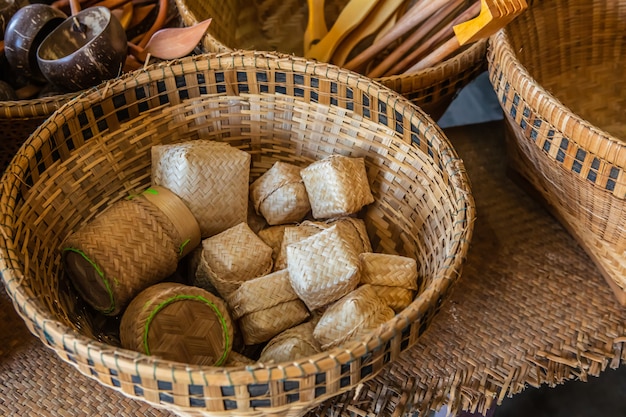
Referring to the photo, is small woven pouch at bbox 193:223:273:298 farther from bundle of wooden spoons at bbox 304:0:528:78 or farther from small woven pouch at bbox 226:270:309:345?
bundle of wooden spoons at bbox 304:0:528:78

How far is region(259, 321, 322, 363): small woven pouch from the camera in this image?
792 millimetres

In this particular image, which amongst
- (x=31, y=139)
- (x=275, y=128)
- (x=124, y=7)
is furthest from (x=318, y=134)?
(x=124, y=7)

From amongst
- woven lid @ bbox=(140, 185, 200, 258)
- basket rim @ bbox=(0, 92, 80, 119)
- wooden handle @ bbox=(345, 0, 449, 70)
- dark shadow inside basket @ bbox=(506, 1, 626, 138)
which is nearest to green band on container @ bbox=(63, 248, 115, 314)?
woven lid @ bbox=(140, 185, 200, 258)

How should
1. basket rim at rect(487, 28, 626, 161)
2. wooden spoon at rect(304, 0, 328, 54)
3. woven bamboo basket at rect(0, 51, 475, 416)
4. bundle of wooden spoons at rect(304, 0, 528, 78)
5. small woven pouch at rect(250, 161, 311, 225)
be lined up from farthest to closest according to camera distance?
wooden spoon at rect(304, 0, 328, 54)
bundle of wooden spoons at rect(304, 0, 528, 78)
small woven pouch at rect(250, 161, 311, 225)
basket rim at rect(487, 28, 626, 161)
woven bamboo basket at rect(0, 51, 475, 416)

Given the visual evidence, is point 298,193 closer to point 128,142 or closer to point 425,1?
point 128,142

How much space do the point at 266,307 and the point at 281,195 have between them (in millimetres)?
185

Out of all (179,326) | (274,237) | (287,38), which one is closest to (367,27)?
(287,38)

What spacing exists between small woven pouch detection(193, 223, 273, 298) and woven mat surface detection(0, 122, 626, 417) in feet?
0.61

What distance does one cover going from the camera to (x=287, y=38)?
1342 millimetres

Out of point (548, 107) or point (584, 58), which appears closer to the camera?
point (548, 107)

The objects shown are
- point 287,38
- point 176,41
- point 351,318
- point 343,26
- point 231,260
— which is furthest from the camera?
point 287,38

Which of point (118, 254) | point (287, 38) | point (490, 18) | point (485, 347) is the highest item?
point (490, 18)

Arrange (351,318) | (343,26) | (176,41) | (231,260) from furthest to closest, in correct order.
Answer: (343,26) < (176,41) < (231,260) < (351,318)

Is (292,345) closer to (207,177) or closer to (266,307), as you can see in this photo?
(266,307)
